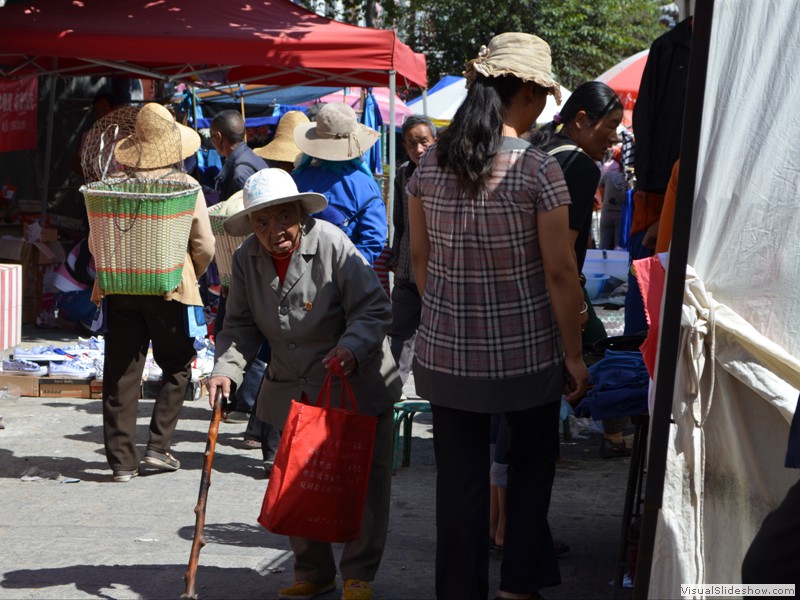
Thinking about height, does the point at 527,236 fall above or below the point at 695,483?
above

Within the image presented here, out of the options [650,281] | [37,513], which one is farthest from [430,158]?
[37,513]

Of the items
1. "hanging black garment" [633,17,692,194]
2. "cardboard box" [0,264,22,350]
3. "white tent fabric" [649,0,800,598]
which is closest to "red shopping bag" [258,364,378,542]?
"white tent fabric" [649,0,800,598]

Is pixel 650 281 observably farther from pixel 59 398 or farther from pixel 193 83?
pixel 193 83

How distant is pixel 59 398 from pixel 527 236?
5517 mm

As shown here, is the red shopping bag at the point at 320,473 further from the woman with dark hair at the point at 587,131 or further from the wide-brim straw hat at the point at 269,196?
the woman with dark hair at the point at 587,131

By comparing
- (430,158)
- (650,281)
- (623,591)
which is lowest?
(623,591)

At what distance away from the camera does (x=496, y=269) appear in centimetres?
365

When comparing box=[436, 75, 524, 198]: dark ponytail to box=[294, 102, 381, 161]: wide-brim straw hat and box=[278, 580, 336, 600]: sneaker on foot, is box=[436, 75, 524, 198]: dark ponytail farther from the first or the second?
box=[294, 102, 381, 161]: wide-brim straw hat

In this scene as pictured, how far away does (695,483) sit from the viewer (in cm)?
304

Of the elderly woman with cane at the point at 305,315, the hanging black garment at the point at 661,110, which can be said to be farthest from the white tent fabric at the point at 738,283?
the hanging black garment at the point at 661,110

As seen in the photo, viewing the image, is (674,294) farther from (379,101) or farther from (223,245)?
(379,101)

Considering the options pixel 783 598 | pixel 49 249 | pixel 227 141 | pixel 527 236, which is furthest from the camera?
pixel 49 249

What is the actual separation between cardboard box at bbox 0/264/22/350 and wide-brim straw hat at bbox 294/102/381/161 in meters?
3.80

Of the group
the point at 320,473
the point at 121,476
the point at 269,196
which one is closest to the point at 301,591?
the point at 320,473
